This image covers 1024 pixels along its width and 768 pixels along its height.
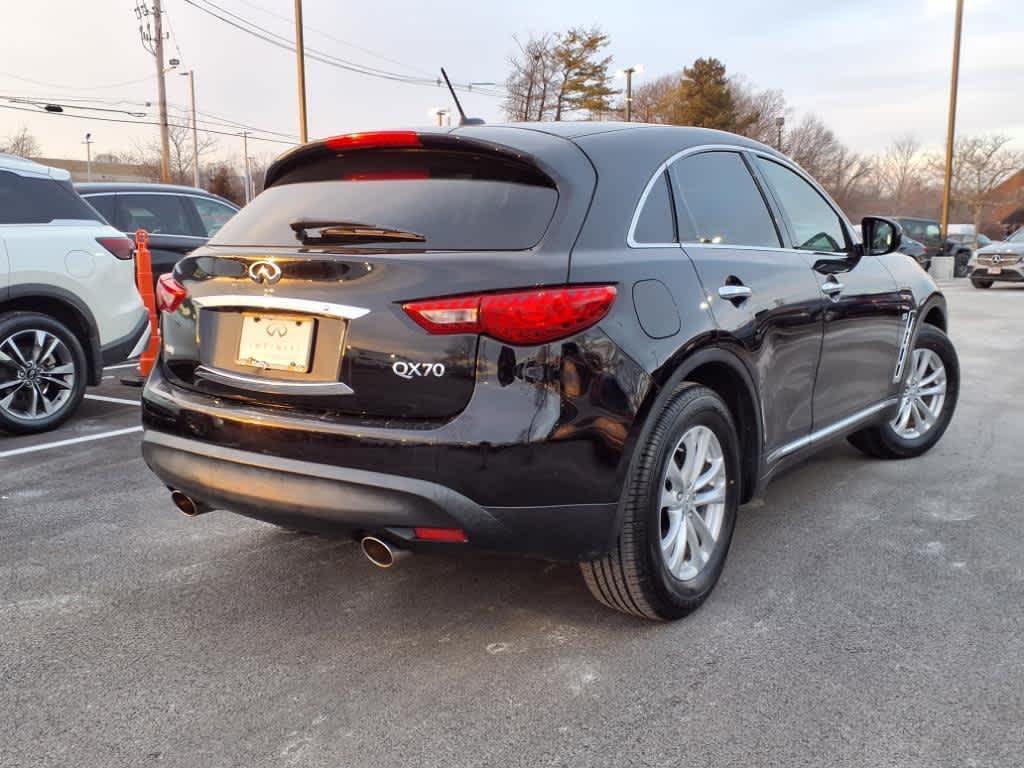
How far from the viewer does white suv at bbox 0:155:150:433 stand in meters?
5.77

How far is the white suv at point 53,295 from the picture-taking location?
5773 millimetres

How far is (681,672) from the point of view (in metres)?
2.69

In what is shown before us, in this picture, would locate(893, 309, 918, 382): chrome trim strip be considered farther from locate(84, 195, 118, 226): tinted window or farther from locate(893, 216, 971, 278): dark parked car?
locate(893, 216, 971, 278): dark parked car

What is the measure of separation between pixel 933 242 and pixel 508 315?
3011cm

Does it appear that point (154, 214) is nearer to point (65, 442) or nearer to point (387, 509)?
point (65, 442)

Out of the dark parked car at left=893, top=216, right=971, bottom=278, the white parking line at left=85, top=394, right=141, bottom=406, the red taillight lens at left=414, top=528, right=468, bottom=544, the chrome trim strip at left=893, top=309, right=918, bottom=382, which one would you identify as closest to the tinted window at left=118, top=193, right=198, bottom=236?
the white parking line at left=85, top=394, right=141, bottom=406

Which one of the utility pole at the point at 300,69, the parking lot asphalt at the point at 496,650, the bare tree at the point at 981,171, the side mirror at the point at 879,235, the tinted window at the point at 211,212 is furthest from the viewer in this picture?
the bare tree at the point at 981,171

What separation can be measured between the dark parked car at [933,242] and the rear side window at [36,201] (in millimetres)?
27391

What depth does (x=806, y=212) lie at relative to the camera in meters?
4.07

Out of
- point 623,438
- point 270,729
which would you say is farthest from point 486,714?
point 623,438

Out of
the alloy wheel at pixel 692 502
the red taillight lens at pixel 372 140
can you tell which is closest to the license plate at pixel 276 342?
the red taillight lens at pixel 372 140

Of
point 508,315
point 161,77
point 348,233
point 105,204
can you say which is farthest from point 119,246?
point 161,77

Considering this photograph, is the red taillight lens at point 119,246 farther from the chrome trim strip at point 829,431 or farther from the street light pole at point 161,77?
the street light pole at point 161,77

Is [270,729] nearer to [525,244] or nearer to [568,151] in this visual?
[525,244]
